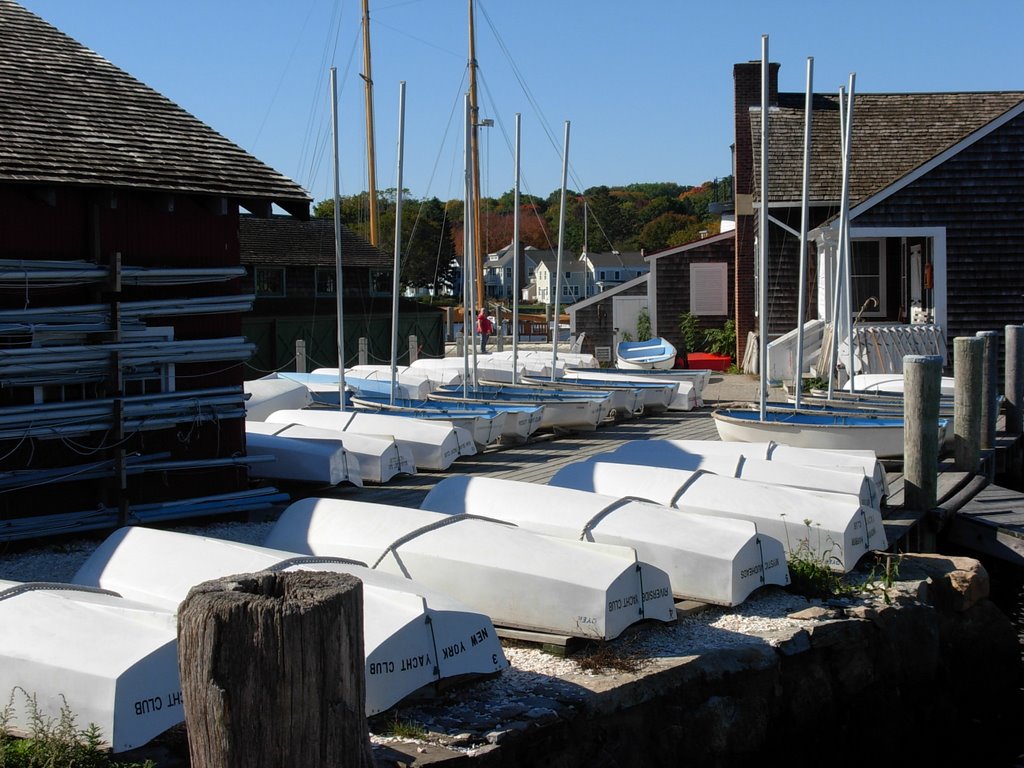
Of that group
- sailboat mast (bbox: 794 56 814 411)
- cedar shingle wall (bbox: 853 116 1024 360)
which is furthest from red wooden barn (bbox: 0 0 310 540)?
cedar shingle wall (bbox: 853 116 1024 360)

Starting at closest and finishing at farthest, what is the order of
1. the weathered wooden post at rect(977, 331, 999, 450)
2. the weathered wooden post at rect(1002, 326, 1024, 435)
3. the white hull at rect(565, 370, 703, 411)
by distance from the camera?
the weathered wooden post at rect(977, 331, 999, 450), the weathered wooden post at rect(1002, 326, 1024, 435), the white hull at rect(565, 370, 703, 411)

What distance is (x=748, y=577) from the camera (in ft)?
29.9

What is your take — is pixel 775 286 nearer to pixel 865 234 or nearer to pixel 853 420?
pixel 865 234

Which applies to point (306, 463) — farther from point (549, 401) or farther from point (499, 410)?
point (549, 401)

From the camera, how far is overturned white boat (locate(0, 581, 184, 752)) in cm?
596

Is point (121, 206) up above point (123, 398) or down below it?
above

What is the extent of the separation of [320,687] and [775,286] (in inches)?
1009

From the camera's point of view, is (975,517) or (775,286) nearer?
(975,517)

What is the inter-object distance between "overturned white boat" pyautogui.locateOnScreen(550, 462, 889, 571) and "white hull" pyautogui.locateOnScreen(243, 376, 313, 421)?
9098 millimetres

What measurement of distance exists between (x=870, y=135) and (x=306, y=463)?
20.5m

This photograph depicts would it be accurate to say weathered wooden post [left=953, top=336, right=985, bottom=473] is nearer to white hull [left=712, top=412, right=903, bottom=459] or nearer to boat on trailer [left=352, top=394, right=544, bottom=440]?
white hull [left=712, top=412, right=903, bottom=459]

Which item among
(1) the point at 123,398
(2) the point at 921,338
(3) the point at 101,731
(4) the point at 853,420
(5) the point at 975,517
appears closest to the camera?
(3) the point at 101,731

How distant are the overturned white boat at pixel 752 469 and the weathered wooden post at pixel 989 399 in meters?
5.49

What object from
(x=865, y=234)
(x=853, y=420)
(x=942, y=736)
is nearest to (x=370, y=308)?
(x=865, y=234)
